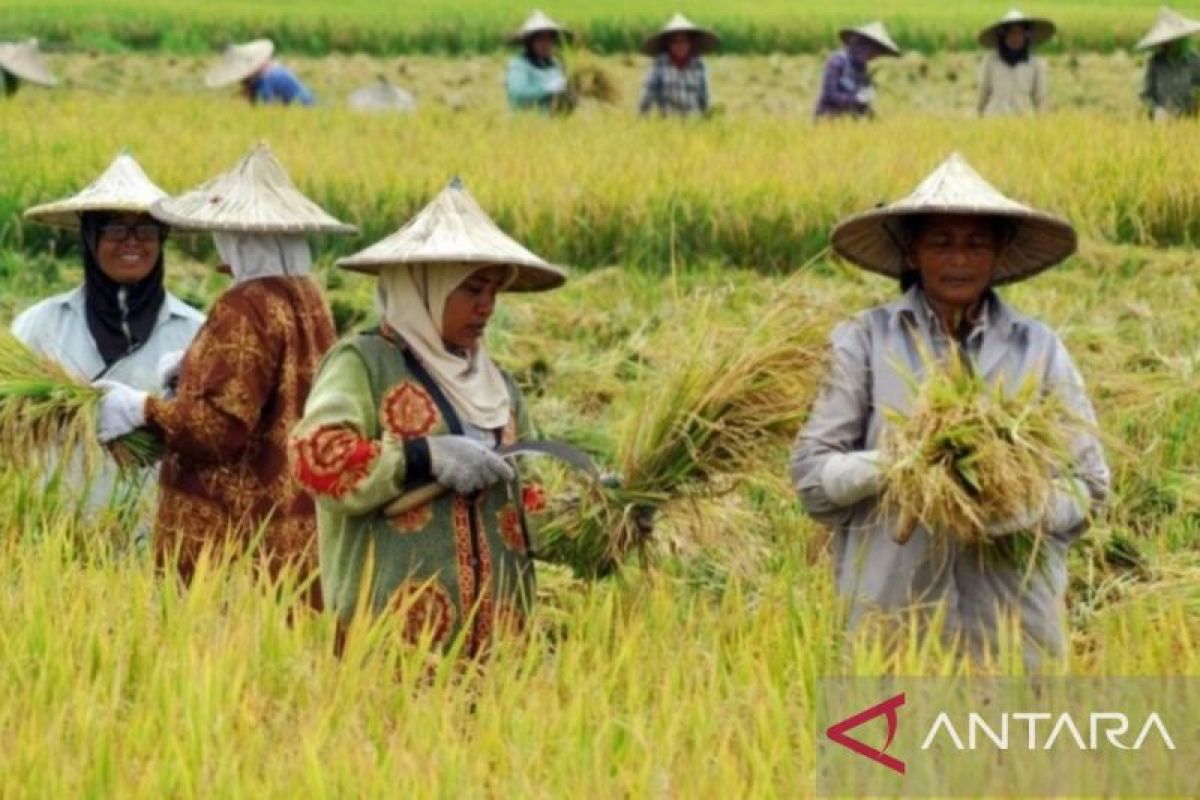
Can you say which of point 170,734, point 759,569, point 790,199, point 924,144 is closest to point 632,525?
point 759,569

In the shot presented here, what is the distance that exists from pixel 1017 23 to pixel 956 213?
→ 819 centimetres

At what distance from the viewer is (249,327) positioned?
4145 mm

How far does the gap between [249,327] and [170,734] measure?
1.44m

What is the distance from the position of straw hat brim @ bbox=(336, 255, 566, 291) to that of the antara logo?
1.04 m

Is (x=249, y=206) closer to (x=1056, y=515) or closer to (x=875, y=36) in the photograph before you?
(x=1056, y=515)

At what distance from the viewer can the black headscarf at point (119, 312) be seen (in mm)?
4785

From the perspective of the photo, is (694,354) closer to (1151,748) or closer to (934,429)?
(934,429)

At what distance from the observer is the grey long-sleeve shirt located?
3551 mm

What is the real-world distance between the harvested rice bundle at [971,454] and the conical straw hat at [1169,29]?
818 centimetres

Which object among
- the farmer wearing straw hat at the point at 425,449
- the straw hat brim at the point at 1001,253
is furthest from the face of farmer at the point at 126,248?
the straw hat brim at the point at 1001,253

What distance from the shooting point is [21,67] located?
14352 millimetres

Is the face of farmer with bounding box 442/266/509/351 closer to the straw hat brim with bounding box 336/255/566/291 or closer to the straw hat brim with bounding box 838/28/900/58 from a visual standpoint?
the straw hat brim with bounding box 336/255/566/291

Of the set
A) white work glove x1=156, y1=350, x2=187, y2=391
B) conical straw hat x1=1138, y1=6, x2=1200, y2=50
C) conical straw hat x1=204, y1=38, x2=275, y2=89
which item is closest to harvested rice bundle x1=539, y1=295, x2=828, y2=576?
white work glove x1=156, y1=350, x2=187, y2=391

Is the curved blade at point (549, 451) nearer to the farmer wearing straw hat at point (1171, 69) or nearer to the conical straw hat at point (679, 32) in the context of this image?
the farmer wearing straw hat at point (1171, 69)
